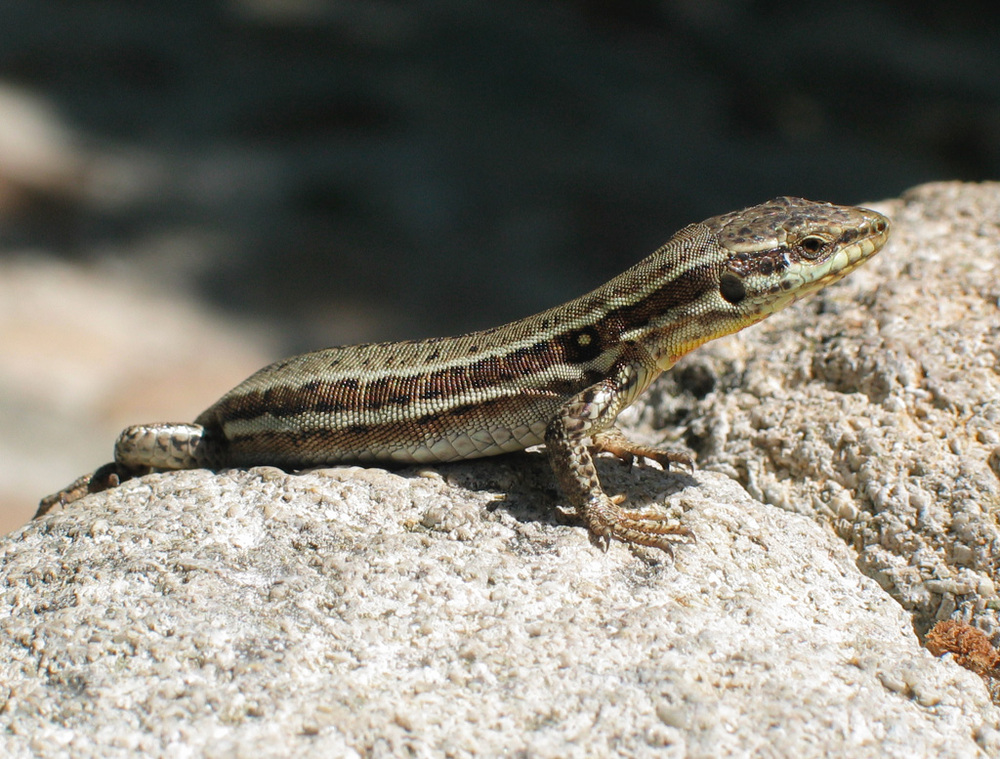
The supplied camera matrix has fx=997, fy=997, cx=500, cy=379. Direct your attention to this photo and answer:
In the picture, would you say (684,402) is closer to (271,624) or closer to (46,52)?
(271,624)

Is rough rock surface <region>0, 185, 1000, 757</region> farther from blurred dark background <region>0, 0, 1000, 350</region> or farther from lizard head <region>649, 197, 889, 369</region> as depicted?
blurred dark background <region>0, 0, 1000, 350</region>

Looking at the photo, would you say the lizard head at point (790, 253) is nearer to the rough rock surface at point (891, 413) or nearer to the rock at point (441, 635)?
the rough rock surface at point (891, 413)

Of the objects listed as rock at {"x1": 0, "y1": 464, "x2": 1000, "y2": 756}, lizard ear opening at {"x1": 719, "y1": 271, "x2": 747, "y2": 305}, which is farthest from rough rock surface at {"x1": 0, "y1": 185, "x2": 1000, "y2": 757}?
lizard ear opening at {"x1": 719, "y1": 271, "x2": 747, "y2": 305}

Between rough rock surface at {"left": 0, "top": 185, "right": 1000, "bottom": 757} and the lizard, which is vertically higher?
the lizard

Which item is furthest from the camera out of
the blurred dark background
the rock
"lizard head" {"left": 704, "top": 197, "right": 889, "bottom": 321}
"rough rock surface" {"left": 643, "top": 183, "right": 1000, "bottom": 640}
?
the blurred dark background

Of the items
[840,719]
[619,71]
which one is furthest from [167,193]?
[840,719]

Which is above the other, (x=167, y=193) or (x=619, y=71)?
(x=619, y=71)

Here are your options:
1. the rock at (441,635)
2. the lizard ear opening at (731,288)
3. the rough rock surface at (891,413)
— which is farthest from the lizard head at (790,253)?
the rock at (441,635)
